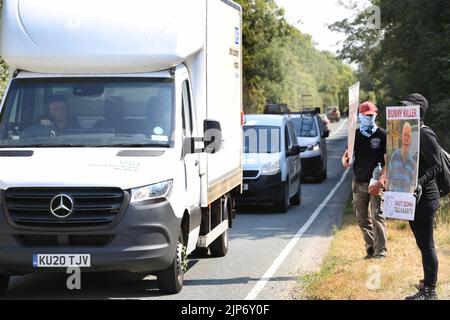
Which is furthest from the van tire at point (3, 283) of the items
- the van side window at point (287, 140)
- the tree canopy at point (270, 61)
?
the tree canopy at point (270, 61)

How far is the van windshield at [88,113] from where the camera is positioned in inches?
350

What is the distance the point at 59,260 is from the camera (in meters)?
8.05

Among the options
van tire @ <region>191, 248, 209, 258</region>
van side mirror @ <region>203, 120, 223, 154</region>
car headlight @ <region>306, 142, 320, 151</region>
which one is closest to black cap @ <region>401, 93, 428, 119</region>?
van side mirror @ <region>203, 120, 223, 154</region>

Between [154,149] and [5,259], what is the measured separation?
1800 millimetres

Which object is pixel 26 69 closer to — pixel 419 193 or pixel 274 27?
pixel 419 193

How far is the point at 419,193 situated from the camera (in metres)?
8.11

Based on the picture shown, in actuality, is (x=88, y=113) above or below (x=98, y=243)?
above

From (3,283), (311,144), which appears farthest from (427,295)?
(311,144)

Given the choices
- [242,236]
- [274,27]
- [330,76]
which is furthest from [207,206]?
[330,76]

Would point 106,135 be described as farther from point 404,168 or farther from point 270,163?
point 270,163

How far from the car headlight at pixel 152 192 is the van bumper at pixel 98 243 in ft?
0.23

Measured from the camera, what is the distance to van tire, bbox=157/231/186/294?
8789mm

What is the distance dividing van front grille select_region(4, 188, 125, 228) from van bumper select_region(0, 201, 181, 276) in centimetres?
8

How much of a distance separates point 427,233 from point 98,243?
10.2ft
